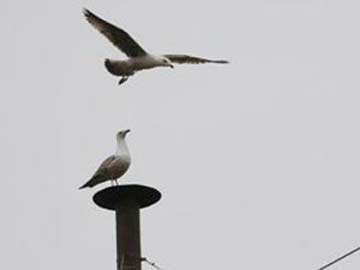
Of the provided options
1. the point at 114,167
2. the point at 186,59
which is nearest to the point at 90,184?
the point at 114,167

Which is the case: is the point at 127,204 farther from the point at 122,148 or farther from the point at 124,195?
the point at 122,148

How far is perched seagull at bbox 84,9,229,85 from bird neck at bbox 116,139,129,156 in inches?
83.2

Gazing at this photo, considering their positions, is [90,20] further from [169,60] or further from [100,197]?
[100,197]

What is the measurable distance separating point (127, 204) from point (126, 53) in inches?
199

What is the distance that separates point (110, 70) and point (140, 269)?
16.2 feet

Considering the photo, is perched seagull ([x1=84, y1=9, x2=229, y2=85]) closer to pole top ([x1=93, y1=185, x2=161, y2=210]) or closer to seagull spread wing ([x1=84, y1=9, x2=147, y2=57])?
seagull spread wing ([x1=84, y1=9, x2=147, y2=57])

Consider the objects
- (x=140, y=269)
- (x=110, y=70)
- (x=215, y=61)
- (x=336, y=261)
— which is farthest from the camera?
(x=215, y=61)

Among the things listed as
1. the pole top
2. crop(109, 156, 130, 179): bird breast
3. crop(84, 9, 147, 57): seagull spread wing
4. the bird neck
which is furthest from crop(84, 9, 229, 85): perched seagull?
the pole top

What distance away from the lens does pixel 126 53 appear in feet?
54.9

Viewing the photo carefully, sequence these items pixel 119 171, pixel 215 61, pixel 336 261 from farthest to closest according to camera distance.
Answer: pixel 215 61 → pixel 119 171 → pixel 336 261

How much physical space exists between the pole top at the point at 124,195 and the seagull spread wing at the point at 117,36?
4.68m

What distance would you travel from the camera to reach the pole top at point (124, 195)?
1199 centimetres

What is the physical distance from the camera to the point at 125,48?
54.7ft

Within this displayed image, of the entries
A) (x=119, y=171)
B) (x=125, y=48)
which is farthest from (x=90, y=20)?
(x=119, y=171)
